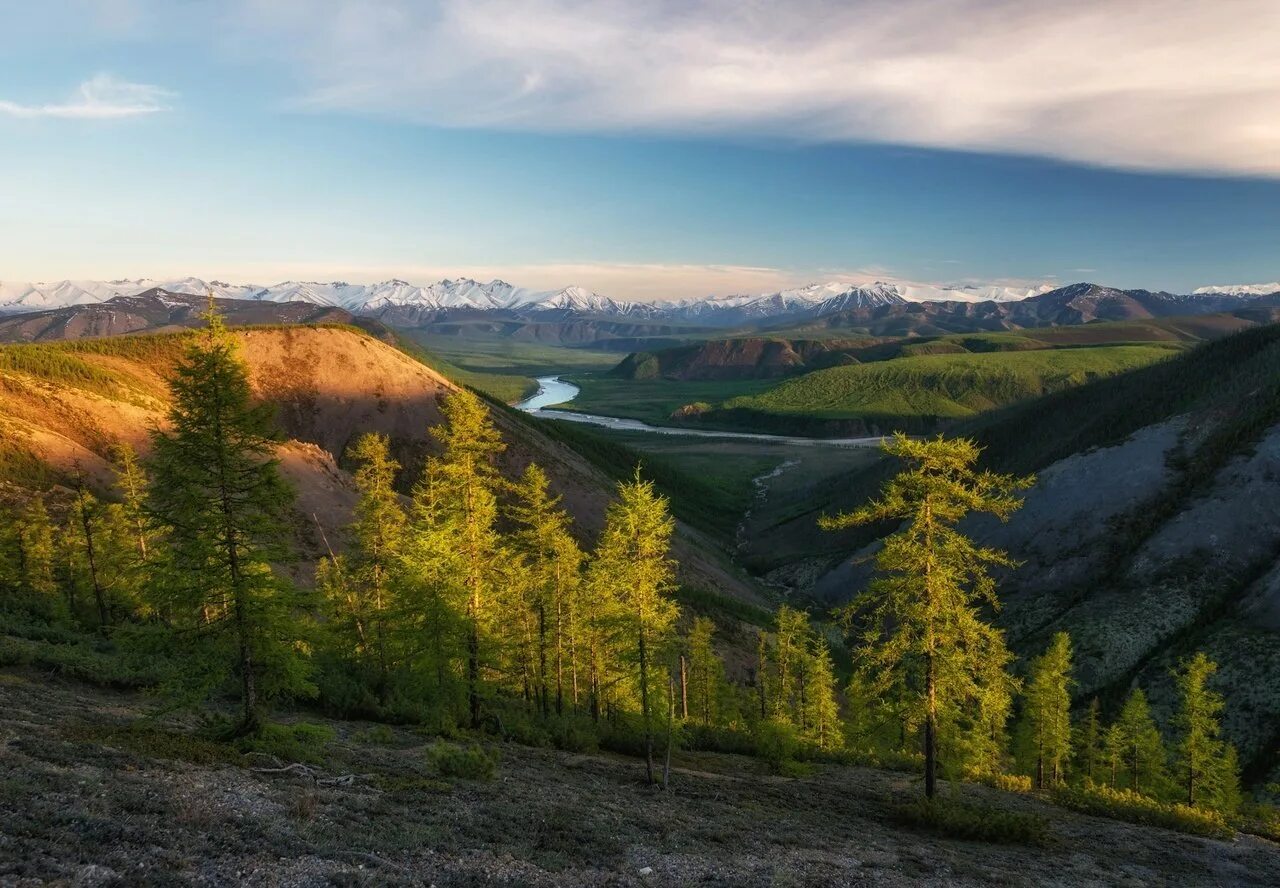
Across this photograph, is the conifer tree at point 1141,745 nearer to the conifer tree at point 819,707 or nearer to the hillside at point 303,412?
the conifer tree at point 819,707

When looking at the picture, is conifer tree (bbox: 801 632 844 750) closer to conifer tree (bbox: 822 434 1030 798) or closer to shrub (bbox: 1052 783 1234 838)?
shrub (bbox: 1052 783 1234 838)

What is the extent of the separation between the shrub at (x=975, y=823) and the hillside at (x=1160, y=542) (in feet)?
113

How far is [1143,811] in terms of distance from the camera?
3162cm

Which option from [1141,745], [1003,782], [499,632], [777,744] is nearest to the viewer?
[499,632]

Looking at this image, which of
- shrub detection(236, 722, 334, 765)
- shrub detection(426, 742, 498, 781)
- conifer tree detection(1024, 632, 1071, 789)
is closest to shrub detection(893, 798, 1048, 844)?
shrub detection(426, 742, 498, 781)

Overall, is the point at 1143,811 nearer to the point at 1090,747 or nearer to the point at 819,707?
the point at 819,707

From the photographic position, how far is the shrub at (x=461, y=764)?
72.6 ft

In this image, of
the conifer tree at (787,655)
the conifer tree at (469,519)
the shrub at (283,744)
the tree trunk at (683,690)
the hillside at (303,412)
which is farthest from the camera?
the hillside at (303,412)

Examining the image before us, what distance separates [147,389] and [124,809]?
7852cm

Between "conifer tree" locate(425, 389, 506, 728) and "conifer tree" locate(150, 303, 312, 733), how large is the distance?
9.87 meters

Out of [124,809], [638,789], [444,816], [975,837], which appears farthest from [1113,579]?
[124,809]

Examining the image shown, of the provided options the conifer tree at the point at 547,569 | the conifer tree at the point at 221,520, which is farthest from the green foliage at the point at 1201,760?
the conifer tree at the point at 221,520

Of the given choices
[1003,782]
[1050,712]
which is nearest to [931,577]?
[1003,782]

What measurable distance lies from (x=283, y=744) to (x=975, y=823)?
23.5 m
